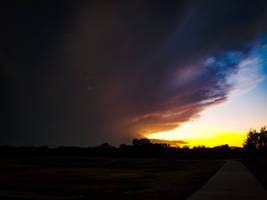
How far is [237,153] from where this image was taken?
229ft

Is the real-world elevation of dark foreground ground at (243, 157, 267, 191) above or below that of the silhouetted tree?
below

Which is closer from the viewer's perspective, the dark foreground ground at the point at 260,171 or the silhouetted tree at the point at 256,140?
the dark foreground ground at the point at 260,171

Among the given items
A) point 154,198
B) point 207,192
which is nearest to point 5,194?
point 154,198

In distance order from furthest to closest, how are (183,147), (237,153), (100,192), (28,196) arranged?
(183,147) < (237,153) < (100,192) < (28,196)

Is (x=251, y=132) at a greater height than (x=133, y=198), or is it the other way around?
(x=251, y=132)

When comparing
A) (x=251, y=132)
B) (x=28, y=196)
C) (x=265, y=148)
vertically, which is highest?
(x=251, y=132)

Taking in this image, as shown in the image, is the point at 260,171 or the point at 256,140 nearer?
the point at 260,171

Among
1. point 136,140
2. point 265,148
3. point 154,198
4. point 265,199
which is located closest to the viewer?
point 265,199

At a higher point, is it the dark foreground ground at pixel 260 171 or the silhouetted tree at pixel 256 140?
the silhouetted tree at pixel 256 140

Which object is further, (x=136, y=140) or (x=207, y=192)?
(x=136, y=140)

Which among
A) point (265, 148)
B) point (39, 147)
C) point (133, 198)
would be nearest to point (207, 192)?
point (133, 198)

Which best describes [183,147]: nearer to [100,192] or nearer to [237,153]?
[237,153]

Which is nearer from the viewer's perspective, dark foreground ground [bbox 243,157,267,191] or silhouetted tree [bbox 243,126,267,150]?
dark foreground ground [bbox 243,157,267,191]

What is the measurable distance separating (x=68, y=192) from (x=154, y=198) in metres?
4.72
